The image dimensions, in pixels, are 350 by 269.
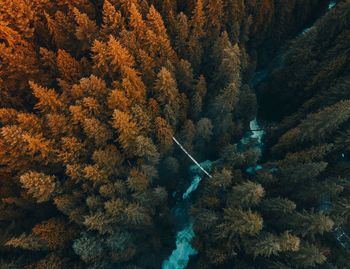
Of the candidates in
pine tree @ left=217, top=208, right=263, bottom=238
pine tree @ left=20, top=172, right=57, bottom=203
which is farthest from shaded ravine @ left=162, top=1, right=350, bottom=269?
pine tree @ left=20, top=172, right=57, bottom=203

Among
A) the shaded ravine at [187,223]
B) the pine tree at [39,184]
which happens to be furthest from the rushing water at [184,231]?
the pine tree at [39,184]

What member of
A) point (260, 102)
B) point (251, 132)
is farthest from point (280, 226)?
point (260, 102)

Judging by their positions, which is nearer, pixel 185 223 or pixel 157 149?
pixel 157 149

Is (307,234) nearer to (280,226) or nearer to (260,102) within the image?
(280,226)

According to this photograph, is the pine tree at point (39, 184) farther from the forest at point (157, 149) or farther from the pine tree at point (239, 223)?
the pine tree at point (239, 223)

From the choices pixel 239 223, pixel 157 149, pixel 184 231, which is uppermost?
pixel 157 149

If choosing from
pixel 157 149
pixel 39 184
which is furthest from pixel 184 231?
pixel 39 184

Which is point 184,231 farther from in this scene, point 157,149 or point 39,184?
point 39,184

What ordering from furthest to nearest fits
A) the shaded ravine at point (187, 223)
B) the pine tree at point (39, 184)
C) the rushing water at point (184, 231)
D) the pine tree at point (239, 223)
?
the rushing water at point (184, 231), the shaded ravine at point (187, 223), the pine tree at point (239, 223), the pine tree at point (39, 184)

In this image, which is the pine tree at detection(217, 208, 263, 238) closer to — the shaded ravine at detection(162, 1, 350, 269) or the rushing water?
the shaded ravine at detection(162, 1, 350, 269)
